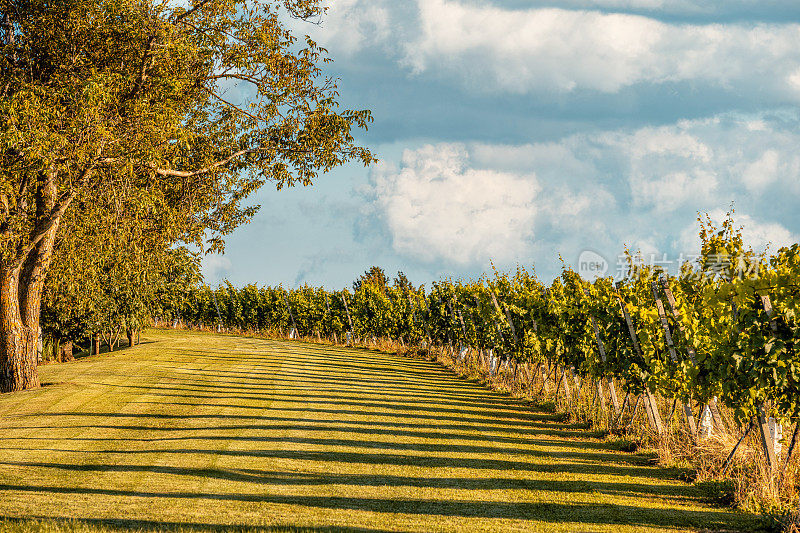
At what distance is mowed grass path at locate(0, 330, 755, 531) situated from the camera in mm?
7559

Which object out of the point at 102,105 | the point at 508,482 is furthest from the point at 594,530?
the point at 102,105

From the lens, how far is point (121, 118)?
15.8 m

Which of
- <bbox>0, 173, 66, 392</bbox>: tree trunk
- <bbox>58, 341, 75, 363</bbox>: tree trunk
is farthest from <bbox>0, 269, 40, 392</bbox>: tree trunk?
<bbox>58, 341, 75, 363</bbox>: tree trunk

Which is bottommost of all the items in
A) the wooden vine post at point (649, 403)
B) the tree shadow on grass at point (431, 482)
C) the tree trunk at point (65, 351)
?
the tree trunk at point (65, 351)

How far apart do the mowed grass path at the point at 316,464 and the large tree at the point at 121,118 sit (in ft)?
12.6

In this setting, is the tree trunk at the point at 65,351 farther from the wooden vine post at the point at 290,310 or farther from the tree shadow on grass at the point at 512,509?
the tree shadow on grass at the point at 512,509

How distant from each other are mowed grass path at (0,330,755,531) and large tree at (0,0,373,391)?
12.6 ft

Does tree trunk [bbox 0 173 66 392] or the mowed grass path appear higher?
tree trunk [bbox 0 173 66 392]

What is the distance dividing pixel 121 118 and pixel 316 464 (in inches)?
395

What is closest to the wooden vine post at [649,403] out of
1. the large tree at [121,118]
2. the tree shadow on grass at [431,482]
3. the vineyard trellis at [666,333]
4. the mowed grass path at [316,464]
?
the vineyard trellis at [666,333]

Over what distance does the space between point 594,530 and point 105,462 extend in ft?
23.6

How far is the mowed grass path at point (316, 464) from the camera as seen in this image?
756 centimetres

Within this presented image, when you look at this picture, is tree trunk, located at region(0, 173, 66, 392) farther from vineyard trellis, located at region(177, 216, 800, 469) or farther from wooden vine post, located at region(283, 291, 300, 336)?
wooden vine post, located at region(283, 291, 300, 336)

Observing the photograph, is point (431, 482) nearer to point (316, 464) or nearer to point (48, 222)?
point (316, 464)
